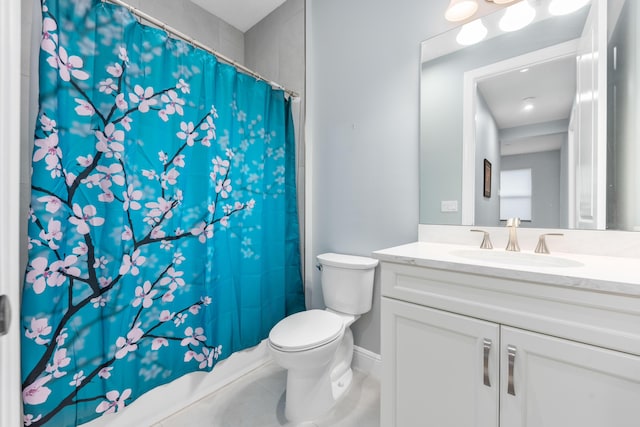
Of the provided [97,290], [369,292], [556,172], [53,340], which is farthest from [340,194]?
[53,340]

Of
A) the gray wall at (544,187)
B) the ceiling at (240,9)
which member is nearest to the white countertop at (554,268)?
the gray wall at (544,187)

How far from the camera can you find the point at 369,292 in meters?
1.64

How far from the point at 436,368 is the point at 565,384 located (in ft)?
1.17

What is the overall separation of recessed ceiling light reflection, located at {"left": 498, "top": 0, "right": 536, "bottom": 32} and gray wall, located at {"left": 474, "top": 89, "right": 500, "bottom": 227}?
293mm

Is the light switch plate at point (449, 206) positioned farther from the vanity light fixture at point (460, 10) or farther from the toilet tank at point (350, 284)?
the vanity light fixture at point (460, 10)

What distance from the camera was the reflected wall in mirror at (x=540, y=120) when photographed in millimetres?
1029

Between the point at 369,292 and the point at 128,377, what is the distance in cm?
127

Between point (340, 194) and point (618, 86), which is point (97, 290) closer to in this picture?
point (340, 194)

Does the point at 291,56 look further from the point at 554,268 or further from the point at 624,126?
the point at 554,268

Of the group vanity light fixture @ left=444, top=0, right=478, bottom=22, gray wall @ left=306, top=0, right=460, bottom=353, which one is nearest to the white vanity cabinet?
gray wall @ left=306, top=0, right=460, bottom=353

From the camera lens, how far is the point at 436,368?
98cm

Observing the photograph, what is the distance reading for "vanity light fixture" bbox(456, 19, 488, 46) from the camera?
133cm

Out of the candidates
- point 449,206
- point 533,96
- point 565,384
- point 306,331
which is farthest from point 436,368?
point 533,96

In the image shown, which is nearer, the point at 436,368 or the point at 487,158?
the point at 436,368
